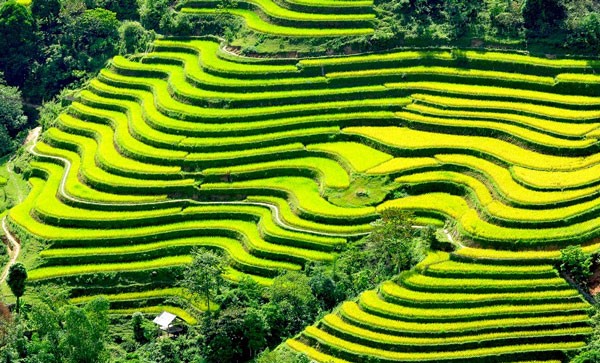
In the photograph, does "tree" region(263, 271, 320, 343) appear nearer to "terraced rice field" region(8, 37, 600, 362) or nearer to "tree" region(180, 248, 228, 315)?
"terraced rice field" region(8, 37, 600, 362)

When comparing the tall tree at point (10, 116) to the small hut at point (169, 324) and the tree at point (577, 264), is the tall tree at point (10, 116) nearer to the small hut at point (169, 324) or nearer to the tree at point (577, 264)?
the small hut at point (169, 324)

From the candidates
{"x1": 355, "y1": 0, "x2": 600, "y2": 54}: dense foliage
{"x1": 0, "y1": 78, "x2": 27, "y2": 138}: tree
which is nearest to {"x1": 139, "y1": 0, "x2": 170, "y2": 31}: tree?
{"x1": 0, "y1": 78, "x2": 27, "y2": 138}: tree

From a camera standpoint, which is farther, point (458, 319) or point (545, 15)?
point (545, 15)

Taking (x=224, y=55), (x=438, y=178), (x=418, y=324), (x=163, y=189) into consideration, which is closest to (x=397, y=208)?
(x=438, y=178)

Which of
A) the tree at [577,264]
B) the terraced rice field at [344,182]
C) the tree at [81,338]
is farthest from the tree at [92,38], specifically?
the tree at [577,264]

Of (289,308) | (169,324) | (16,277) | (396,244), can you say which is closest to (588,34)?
(396,244)

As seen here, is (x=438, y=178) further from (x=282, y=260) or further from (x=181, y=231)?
(x=181, y=231)

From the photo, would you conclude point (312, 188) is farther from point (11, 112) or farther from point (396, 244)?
point (11, 112)
